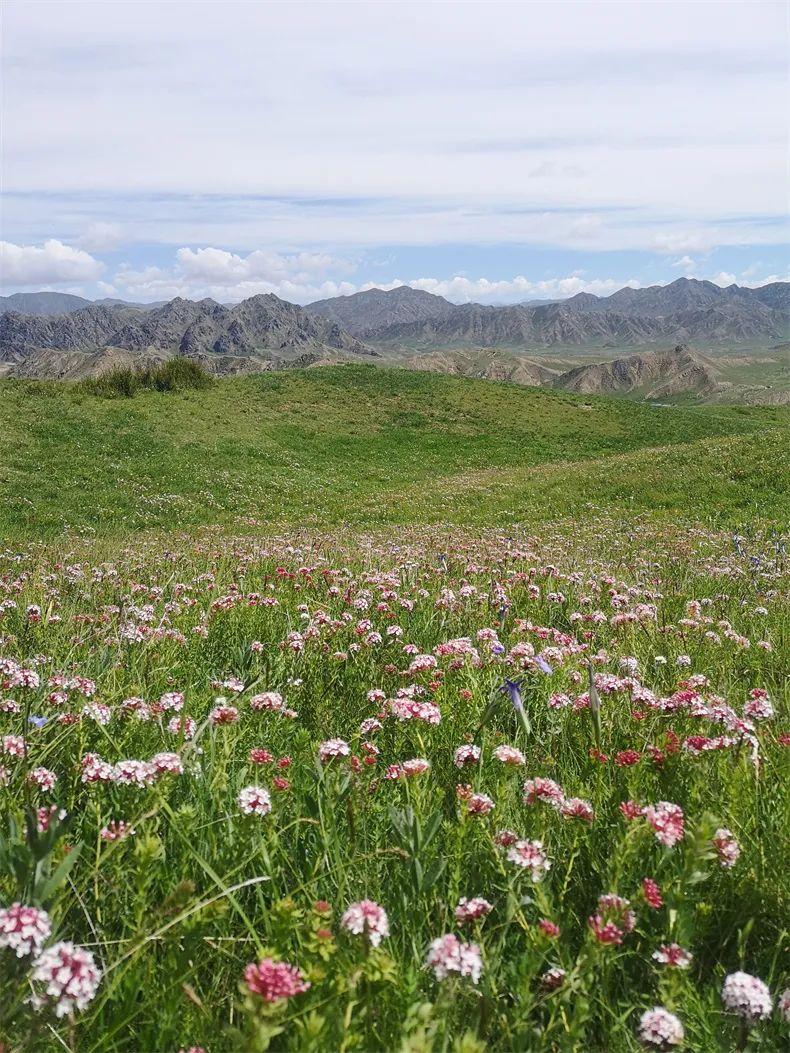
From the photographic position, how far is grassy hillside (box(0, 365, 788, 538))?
936 inches

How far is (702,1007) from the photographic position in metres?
1.98

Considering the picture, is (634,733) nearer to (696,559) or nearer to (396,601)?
(396,601)

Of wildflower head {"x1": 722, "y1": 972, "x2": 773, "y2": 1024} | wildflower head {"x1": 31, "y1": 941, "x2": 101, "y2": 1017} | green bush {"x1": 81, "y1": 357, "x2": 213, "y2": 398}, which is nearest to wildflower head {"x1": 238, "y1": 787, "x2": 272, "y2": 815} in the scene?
wildflower head {"x1": 31, "y1": 941, "x2": 101, "y2": 1017}

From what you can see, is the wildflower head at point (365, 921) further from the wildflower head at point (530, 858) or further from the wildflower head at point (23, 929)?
the wildflower head at point (23, 929)

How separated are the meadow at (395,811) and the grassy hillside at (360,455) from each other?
15.0 m

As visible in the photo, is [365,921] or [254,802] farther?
[254,802]

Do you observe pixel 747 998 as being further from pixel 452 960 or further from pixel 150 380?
pixel 150 380

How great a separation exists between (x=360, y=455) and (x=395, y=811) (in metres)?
38.6

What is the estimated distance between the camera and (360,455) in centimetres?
4059

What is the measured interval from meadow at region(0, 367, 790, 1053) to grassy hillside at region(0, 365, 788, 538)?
15017mm

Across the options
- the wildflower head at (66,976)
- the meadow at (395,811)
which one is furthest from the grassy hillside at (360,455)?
the wildflower head at (66,976)

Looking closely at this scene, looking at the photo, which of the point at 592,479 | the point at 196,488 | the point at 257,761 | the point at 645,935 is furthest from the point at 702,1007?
the point at 196,488

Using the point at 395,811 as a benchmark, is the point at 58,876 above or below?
above

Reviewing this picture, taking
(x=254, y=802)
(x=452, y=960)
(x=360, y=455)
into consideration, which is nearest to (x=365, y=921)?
(x=452, y=960)
